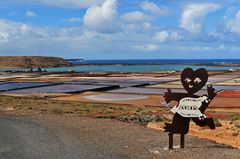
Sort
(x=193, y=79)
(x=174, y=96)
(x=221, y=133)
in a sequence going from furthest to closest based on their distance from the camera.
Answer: (x=221, y=133), (x=174, y=96), (x=193, y=79)

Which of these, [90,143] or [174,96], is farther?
[90,143]

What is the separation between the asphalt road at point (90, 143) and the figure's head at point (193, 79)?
5.82 feet

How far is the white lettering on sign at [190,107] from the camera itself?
42.1 ft

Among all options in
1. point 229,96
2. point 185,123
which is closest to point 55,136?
point 185,123

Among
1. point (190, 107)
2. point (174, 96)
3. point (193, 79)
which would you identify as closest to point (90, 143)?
point (174, 96)

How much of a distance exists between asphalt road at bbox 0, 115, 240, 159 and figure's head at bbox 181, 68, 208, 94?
1.77 m

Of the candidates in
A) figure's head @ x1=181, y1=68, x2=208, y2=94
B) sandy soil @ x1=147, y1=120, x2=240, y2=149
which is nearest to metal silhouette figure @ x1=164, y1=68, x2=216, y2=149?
figure's head @ x1=181, y1=68, x2=208, y2=94

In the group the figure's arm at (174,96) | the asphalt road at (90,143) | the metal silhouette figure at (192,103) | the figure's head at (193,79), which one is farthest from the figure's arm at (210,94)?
the asphalt road at (90,143)

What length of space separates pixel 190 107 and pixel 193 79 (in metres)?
0.79

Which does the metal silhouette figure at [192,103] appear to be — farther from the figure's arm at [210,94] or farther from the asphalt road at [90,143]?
the asphalt road at [90,143]

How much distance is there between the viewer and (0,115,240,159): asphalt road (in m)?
11.9

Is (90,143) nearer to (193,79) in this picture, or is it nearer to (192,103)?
(192,103)

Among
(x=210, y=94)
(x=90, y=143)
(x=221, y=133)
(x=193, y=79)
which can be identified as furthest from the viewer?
(x=221, y=133)

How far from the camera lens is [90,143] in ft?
44.8
